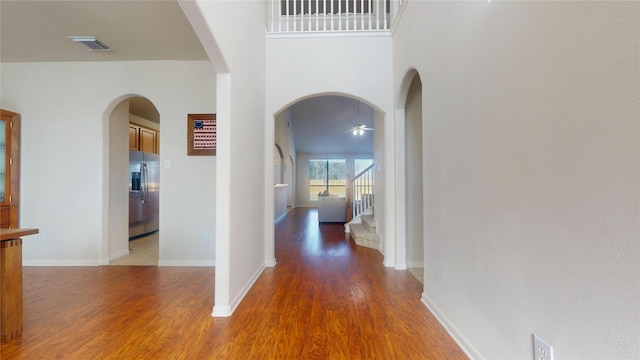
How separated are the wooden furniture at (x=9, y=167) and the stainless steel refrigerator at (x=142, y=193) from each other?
1.30 m

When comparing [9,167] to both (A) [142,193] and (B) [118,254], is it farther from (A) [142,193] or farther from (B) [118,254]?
(A) [142,193]

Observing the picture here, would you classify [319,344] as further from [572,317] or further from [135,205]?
[135,205]

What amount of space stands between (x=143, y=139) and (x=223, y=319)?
437 cm

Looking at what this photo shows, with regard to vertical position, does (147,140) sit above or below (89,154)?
above

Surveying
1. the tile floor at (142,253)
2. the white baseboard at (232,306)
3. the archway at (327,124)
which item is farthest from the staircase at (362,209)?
the tile floor at (142,253)

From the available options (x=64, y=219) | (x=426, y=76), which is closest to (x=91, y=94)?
(x=64, y=219)

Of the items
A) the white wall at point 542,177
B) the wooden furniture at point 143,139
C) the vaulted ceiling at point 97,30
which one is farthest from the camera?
the wooden furniture at point 143,139

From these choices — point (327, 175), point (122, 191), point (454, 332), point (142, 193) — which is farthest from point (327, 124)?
point (454, 332)

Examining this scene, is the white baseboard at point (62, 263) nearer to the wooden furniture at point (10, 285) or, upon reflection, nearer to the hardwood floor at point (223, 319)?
the hardwood floor at point (223, 319)

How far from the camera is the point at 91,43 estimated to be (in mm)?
2805

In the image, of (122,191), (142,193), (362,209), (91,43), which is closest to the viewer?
(91,43)

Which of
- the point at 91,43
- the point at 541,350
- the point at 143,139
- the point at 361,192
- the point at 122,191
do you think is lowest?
the point at 541,350

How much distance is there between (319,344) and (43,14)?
139 inches

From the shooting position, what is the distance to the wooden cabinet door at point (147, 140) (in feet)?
16.2
